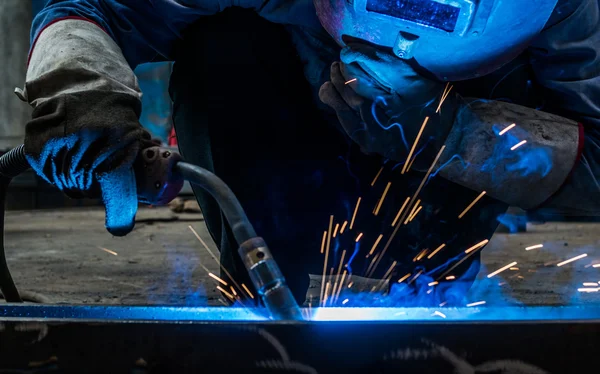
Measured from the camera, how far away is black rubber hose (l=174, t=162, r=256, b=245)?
783mm

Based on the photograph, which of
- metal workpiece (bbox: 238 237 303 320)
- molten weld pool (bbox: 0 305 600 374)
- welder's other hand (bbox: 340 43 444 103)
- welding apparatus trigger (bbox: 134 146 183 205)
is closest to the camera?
molten weld pool (bbox: 0 305 600 374)

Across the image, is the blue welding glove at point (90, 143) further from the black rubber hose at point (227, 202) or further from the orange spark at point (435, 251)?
the orange spark at point (435, 251)

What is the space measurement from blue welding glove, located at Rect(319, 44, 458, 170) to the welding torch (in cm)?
33

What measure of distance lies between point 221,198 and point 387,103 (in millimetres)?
385

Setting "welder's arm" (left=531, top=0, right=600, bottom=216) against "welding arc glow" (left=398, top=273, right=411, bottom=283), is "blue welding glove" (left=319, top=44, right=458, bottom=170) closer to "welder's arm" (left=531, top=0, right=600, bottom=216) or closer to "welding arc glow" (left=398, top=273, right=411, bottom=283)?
"welder's arm" (left=531, top=0, right=600, bottom=216)

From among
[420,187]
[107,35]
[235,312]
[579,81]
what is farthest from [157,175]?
[579,81]

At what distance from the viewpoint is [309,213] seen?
124 cm

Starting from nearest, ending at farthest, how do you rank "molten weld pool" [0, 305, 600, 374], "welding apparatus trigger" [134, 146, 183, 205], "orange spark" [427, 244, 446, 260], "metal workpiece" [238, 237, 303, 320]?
1. "molten weld pool" [0, 305, 600, 374]
2. "metal workpiece" [238, 237, 303, 320]
3. "welding apparatus trigger" [134, 146, 183, 205]
4. "orange spark" [427, 244, 446, 260]

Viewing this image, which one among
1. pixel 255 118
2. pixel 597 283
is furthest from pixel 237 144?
pixel 597 283

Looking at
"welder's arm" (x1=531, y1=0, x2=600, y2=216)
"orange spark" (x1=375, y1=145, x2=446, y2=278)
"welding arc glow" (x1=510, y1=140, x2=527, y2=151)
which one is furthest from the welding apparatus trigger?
"welder's arm" (x1=531, y1=0, x2=600, y2=216)

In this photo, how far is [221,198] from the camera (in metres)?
0.81

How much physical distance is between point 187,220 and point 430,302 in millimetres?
3468

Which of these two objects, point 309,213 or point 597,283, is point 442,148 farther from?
point 597,283

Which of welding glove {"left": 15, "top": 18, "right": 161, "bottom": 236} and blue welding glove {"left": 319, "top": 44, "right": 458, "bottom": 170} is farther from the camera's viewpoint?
blue welding glove {"left": 319, "top": 44, "right": 458, "bottom": 170}
